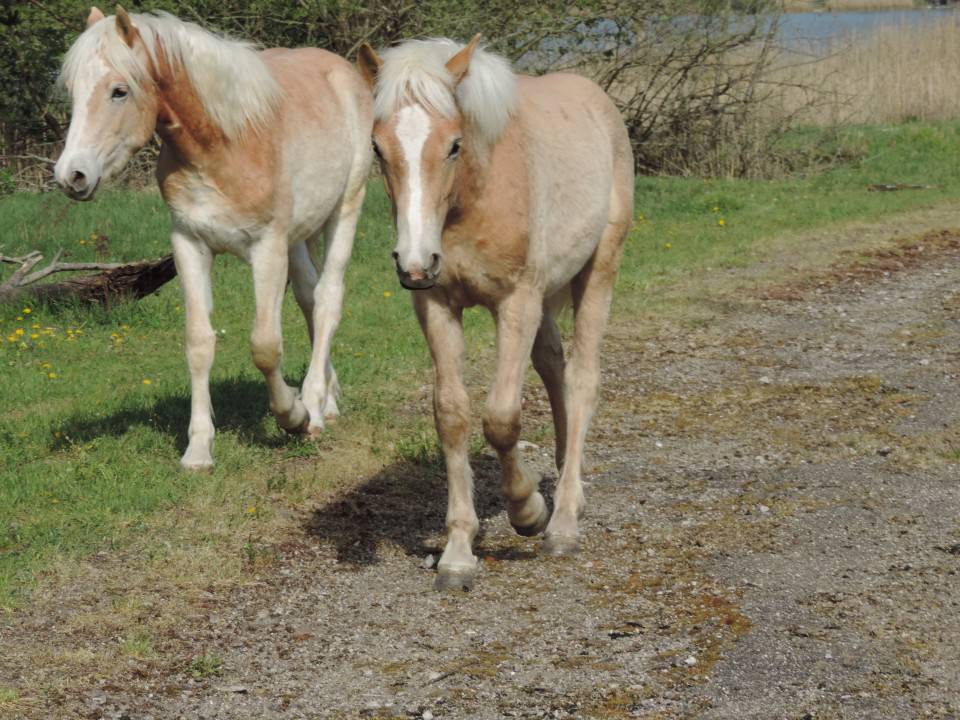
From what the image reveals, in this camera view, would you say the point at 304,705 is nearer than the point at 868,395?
Yes

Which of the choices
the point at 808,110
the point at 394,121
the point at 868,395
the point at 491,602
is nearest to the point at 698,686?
the point at 491,602

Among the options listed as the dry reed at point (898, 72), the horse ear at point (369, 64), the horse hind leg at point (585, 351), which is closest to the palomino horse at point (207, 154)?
the horse hind leg at point (585, 351)

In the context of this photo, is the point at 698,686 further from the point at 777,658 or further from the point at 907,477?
the point at 907,477

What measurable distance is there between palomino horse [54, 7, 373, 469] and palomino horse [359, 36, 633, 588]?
149 cm

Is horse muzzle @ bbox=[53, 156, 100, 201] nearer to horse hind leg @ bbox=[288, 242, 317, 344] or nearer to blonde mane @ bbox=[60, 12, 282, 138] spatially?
blonde mane @ bbox=[60, 12, 282, 138]

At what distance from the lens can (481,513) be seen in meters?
6.30

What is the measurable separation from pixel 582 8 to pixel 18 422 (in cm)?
1114

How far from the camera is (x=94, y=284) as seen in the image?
9.59 metres

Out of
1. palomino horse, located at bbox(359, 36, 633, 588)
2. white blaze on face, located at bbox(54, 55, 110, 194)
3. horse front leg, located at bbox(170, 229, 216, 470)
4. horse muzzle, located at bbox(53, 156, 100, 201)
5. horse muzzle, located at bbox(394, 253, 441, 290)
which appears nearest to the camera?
horse muzzle, located at bbox(394, 253, 441, 290)

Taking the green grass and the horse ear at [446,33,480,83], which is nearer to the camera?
the horse ear at [446,33,480,83]

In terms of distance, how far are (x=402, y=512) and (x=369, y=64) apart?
2.33m

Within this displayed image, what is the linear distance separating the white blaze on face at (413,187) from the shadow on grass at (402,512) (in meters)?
1.70

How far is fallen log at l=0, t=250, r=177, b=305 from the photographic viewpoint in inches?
372

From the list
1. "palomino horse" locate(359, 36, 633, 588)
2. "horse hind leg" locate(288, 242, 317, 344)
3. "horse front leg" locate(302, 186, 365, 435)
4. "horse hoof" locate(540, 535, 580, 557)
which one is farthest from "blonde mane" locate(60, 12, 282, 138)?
"horse hoof" locate(540, 535, 580, 557)
